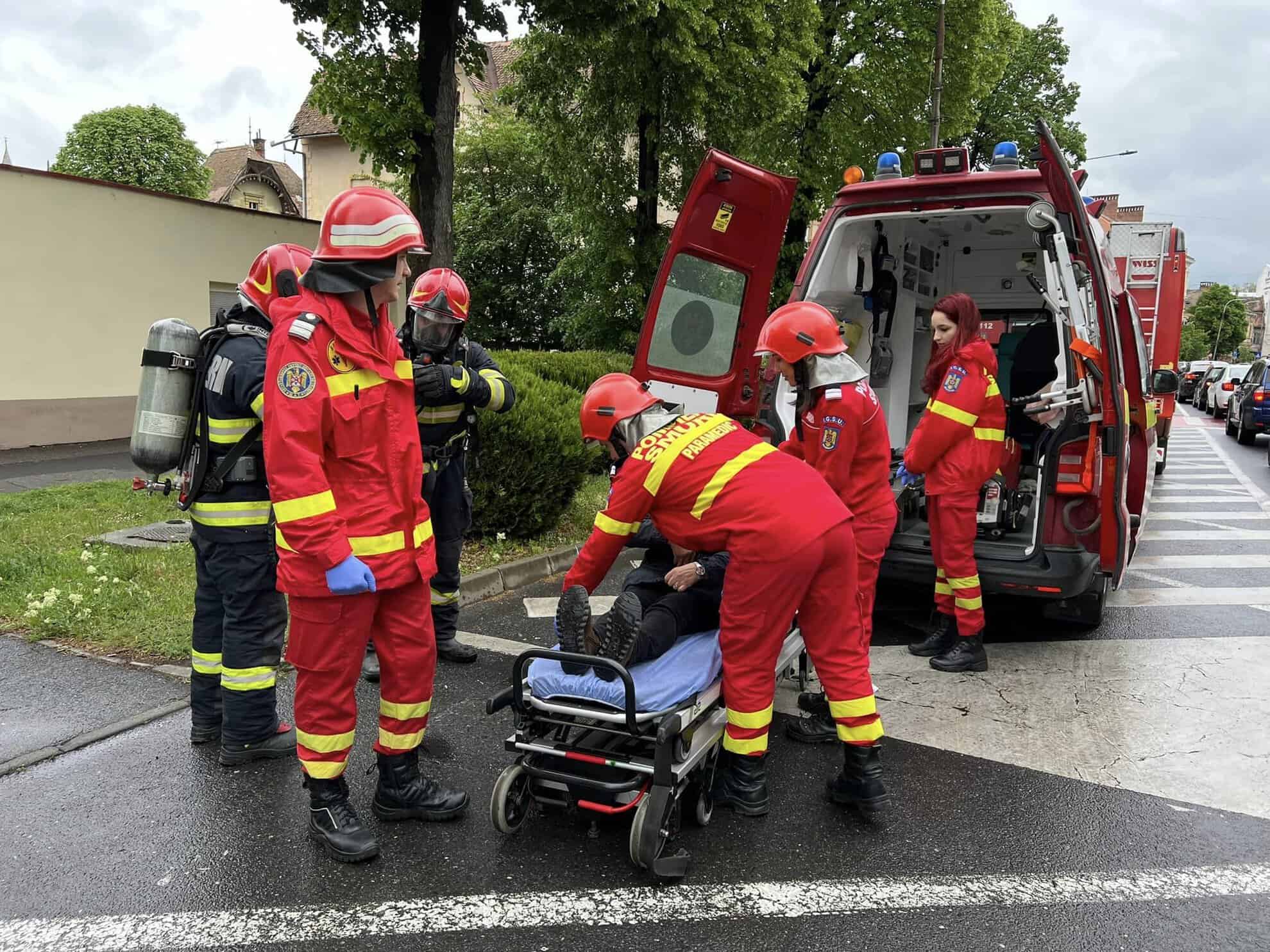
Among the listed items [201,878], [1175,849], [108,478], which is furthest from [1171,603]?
[108,478]

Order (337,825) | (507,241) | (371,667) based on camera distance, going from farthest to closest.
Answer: (507,241), (371,667), (337,825)

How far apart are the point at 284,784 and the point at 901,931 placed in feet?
7.45

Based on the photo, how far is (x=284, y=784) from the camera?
11.6 ft

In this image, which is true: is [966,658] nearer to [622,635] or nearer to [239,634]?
[622,635]

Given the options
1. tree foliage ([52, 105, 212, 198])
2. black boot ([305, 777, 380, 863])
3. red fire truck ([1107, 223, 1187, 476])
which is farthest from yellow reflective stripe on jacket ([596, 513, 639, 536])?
tree foliage ([52, 105, 212, 198])

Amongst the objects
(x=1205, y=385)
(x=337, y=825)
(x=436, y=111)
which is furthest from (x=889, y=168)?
(x=1205, y=385)

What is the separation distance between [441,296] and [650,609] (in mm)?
1856

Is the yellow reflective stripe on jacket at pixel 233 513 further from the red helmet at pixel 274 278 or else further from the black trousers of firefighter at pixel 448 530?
the black trousers of firefighter at pixel 448 530

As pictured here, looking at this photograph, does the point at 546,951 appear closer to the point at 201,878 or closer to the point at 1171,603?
the point at 201,878

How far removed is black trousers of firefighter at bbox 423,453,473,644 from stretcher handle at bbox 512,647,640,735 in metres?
1.58

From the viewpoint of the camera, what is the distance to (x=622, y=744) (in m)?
3.12

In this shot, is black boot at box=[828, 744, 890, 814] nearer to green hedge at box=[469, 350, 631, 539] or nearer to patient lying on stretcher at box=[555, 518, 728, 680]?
patient lying on stretcher at box=[555, 518, 728, 680]

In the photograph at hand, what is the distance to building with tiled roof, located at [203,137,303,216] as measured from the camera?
4350cm

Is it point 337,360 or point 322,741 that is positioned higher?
point 337,360
